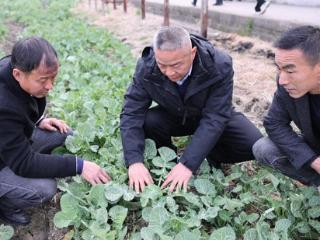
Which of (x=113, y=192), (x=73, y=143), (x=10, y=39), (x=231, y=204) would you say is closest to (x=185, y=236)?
(x=231, y=204)

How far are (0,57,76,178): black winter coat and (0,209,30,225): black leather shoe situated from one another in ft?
1.09

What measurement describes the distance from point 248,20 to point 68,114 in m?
5.05

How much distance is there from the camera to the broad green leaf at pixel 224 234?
2.19 meters

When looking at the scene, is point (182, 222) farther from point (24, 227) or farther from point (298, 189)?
point (24, 227)

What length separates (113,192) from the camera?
258cm

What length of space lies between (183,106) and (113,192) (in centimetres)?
75

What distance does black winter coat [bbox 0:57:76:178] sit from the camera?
2432 millimetres

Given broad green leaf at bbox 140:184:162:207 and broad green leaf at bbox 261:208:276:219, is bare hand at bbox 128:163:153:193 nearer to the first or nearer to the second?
broad green leaf at bbox 140:184:162:207

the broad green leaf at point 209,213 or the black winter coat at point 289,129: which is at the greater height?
the black winter coat at point 289,129

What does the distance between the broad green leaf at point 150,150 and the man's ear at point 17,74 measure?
96cm

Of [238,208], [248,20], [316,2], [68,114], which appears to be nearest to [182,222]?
[238,208]

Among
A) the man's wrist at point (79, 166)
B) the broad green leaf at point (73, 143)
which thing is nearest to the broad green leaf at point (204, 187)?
the man's wrist at point (79, 166)

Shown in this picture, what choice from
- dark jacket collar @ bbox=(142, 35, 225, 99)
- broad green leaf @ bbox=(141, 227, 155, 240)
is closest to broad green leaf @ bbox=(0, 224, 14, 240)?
broad green leaf @ bbox=(141, 227, 155, 240)

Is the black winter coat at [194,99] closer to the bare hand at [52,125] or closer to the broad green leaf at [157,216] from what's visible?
the broad green leaf at [157,216]
